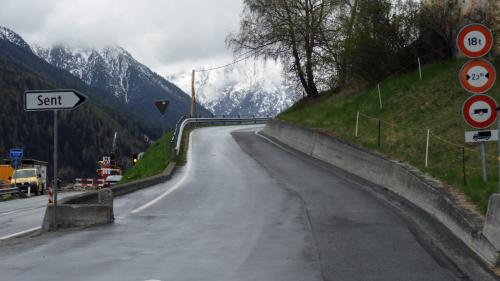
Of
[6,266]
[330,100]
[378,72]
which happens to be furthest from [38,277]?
[330,100]

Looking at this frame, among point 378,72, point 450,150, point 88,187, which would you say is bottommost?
point 88,187

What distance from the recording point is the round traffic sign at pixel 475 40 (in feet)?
37.5

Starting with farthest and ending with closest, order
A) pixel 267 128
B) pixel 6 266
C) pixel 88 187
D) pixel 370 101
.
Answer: pixel 88 187 → pixel 267 128 → pixel 370 101 → pixel 6 266

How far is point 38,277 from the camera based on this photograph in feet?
27.5

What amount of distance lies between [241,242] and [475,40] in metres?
5.21

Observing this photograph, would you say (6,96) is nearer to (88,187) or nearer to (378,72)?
(88,187)

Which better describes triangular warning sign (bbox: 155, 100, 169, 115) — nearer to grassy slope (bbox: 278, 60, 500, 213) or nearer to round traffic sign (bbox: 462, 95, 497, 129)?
grassy slope (bbox: 278, 60, 500, 213)

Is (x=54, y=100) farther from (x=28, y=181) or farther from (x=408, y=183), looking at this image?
(x=28, y=181)

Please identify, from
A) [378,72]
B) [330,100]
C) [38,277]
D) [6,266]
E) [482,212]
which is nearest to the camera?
[38,277]

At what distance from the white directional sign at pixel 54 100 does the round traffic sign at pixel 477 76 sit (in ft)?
23.6

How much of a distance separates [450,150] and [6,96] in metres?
183

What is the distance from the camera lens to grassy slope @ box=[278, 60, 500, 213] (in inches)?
616

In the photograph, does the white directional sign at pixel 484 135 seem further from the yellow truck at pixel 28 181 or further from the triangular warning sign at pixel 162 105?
the yellow truck at pixel 28 181

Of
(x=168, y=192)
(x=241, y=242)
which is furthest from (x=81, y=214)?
(x=168, y=192)
